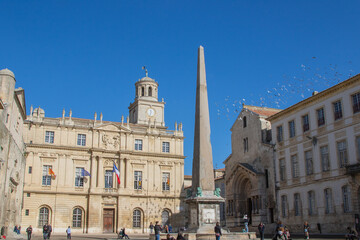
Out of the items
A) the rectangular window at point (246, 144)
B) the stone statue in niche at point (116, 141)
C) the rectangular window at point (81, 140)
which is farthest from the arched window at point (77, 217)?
the rectangular window at point (246, 144)

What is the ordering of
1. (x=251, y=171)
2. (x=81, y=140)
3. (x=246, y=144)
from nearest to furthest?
(x=251, y=171) < (x=246, y=144) < (x=81, y=140)

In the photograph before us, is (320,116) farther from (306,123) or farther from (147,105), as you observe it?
(147,105)

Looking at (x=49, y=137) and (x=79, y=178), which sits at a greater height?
(x=49, y=137)

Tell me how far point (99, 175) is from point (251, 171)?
1689 cm

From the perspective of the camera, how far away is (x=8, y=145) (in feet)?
83.0

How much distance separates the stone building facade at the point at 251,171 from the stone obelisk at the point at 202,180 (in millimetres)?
17009

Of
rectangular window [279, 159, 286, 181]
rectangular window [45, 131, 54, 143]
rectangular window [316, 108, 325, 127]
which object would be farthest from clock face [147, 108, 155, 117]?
rectangular window [316, 108, 325, 127]

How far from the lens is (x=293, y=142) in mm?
31188

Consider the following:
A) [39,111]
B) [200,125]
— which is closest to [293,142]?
[200,125]

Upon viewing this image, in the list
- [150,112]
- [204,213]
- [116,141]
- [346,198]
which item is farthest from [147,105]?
[204,213]

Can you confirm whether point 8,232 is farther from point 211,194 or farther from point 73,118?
point 73,118

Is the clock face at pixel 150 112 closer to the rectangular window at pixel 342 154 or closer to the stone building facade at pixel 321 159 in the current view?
the stone building facade at pixel 321 159

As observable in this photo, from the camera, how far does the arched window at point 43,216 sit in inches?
1581

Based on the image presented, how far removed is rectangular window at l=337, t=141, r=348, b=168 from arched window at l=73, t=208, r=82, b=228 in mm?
26661
